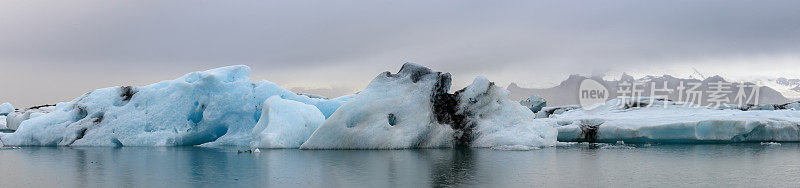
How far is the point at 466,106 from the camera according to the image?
20.1 m

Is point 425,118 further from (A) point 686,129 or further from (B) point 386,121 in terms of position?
(A) point 686,129

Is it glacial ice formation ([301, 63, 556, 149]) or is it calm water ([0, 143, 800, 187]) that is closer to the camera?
calm water ([0, 143, 800, 187])

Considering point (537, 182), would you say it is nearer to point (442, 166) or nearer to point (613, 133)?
point (442, 166)

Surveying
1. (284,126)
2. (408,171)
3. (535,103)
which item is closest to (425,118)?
(284,126)

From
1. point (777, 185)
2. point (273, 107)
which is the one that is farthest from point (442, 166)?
point (273, 107)

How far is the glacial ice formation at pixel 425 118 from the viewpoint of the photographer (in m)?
18.5

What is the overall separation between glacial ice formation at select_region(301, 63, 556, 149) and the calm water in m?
2.98

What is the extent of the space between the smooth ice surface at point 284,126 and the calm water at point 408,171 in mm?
3833

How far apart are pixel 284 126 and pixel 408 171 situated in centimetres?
916

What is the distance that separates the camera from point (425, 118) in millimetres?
19000

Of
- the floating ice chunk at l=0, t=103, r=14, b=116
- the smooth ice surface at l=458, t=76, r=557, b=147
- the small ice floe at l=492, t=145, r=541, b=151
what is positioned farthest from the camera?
the floating ice chunk at l=0, t=103, r=14, b=116

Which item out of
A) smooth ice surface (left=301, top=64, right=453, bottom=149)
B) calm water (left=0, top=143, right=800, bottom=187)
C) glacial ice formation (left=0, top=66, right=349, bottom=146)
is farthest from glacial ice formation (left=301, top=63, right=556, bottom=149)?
glacial ice formation (left=0, top=66, right=349, bottom=146)

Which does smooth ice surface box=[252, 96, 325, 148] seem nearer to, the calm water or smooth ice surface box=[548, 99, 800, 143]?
the calm water

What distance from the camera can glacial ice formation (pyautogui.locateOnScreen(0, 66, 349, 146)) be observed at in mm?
22500
